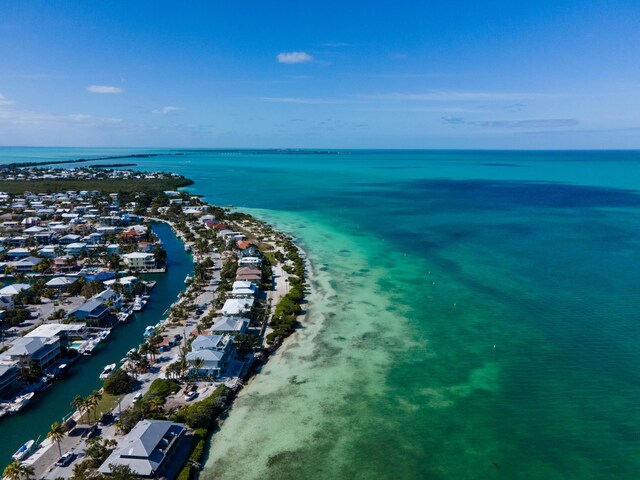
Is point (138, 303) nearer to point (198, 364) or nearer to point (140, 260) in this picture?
point (140, 260)

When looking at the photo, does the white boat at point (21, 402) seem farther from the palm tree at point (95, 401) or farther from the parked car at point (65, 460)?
the parked car at point (65, 460)

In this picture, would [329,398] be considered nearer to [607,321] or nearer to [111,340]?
[111,340]

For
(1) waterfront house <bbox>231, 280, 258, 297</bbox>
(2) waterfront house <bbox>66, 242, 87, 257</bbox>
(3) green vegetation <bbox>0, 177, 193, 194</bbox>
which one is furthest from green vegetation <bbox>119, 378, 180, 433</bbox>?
(3) green vegetation <bbox>0, 177, 193, 194</bbox>

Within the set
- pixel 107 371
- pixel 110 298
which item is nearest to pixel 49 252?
pixel 110 298

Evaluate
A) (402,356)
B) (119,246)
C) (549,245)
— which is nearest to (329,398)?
(402,356)

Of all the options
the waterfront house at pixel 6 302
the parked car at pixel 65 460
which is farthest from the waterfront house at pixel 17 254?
the parked car at pixel 65 460

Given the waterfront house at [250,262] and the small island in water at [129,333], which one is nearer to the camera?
the small island in water at [129,333]

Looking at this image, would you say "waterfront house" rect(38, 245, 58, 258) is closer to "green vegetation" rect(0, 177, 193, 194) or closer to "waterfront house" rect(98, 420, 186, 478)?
"waterfront house" rect(98, 420, 186, 478)
